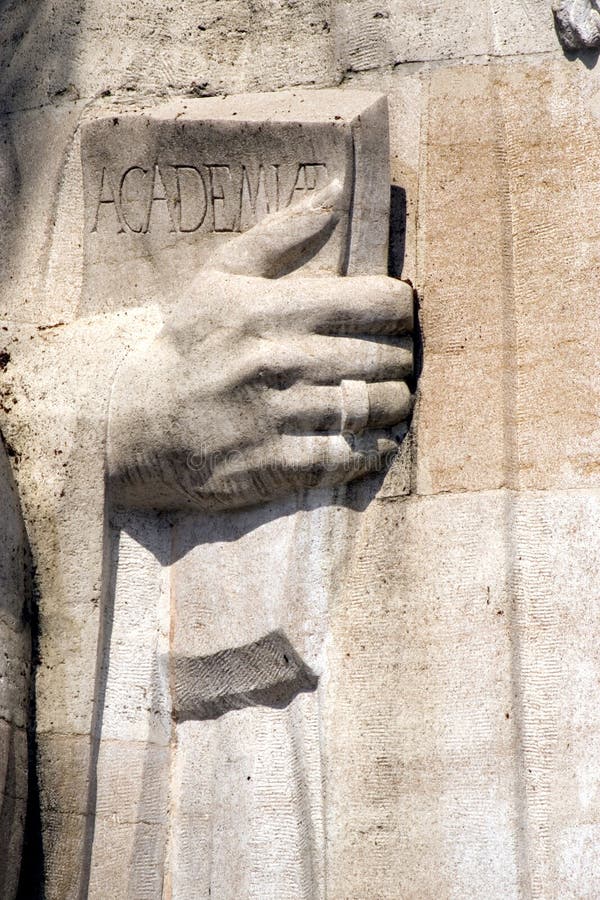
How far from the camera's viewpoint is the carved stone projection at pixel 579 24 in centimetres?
485

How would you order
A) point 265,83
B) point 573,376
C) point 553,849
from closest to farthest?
1. point 553,849
2. point 573,376
3. point 265,83

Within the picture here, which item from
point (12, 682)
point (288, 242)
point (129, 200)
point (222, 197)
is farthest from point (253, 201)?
point (12, 682)

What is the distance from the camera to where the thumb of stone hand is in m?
4.82

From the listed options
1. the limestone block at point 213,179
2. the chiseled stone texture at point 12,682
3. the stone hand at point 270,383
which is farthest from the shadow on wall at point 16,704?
the limestone block at point 213,179

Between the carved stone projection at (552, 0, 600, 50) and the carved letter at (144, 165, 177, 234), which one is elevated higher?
the carved stone projection at (552, 0, 600, 50)

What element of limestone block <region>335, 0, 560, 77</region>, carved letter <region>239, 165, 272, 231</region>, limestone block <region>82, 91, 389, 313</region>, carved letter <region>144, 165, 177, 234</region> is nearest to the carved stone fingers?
limestone block <region>82, 91, 389, 313</region>

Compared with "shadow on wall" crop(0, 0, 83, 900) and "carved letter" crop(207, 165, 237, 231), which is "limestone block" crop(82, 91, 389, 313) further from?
"shadow on wall" crop(0, 0, 83, 900)

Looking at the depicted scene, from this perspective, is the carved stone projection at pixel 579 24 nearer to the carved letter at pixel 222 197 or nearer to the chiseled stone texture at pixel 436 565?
the chiseled stone texture at pixel 436 565

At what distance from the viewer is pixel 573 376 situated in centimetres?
463

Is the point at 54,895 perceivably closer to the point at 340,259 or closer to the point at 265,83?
the point at 340,259

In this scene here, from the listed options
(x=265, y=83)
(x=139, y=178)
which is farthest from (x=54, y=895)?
(x=265, y=83)

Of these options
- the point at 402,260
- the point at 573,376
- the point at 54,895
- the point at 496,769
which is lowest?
the point at 54,895

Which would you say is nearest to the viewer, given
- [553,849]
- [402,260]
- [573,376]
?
[553,849]

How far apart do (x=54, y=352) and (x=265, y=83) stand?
41.0 inches
